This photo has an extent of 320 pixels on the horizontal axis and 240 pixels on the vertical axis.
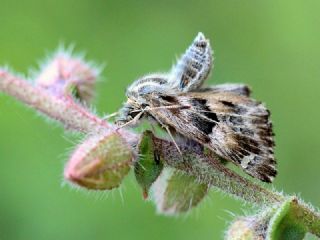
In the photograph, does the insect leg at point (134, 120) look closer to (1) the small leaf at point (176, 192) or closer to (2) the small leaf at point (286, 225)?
(1) the small leaf at point (176, 192)

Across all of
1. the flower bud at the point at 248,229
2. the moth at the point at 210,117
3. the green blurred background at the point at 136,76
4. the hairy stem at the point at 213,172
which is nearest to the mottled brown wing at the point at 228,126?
the moth at the point at 210,117

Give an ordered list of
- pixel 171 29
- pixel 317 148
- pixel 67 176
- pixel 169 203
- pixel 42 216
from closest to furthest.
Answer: pixel 67 176 → pixel 169 203 → pixel 42 216 → pixel 317 148 → pixel 171 29

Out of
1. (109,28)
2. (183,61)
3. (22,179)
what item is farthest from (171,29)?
(183,61)

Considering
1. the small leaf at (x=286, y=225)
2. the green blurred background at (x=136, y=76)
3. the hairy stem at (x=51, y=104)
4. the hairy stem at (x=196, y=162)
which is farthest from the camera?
the green blurred background at (x=136, y=76)

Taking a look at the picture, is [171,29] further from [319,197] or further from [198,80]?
[198,80]

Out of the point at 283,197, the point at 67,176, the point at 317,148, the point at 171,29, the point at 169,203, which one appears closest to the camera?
the point at 67,176

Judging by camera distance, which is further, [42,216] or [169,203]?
[42,216]

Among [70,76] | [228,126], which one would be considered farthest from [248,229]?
[70,76]
